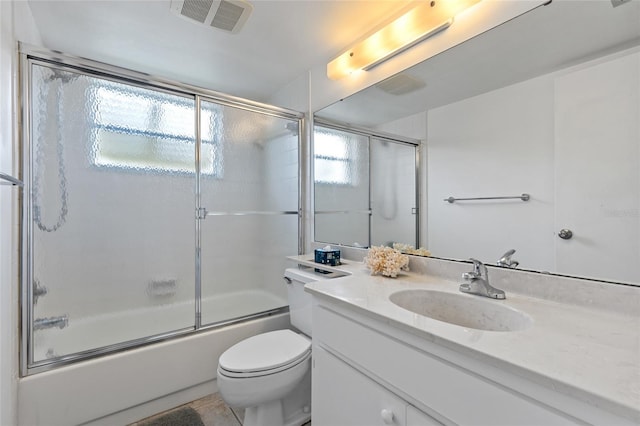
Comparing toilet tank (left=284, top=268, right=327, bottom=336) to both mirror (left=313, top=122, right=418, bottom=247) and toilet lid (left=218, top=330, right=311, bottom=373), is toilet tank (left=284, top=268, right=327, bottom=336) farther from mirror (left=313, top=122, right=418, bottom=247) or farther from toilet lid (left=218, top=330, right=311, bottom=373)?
mirror (left=313, top=122, right=418, bottom=247)

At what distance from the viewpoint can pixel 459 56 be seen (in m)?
1.22

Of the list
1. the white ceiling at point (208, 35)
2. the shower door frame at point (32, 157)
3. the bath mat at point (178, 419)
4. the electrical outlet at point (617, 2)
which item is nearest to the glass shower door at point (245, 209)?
the shower door frame at point (32, 157)

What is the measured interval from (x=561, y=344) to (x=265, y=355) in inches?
45.7

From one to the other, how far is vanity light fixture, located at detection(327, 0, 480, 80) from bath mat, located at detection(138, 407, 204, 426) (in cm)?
217

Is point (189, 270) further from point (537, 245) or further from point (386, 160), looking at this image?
point (537, 245)

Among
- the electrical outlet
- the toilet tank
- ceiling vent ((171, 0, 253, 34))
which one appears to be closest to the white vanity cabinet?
the toilet tank

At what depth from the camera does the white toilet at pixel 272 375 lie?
3.99 feet

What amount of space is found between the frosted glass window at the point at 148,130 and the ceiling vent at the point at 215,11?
48 centimetres

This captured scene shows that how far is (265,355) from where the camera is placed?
1.34m

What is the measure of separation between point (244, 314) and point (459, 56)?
199 cm

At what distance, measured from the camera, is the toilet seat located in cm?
123

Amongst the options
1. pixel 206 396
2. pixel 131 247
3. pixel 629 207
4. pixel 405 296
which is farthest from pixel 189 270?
pixel 629 207

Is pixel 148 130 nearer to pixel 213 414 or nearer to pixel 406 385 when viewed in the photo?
pixel 213 414

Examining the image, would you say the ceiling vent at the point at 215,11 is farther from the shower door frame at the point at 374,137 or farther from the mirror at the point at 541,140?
the mirror at the point at 541,140
